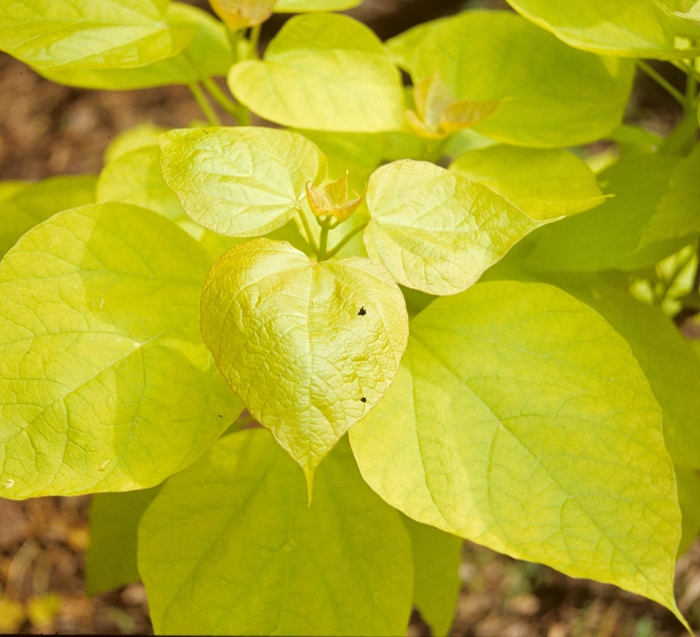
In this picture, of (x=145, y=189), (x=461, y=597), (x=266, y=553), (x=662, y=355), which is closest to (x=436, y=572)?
(x=266, y=553)

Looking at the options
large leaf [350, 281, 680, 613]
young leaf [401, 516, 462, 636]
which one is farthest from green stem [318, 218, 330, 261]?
young leaf [401, 516, 462, 636]

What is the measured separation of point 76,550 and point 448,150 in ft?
4.91

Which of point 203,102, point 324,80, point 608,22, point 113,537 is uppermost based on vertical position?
point 608,22

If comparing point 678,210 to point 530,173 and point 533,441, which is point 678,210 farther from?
point 533,441

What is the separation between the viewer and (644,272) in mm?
896

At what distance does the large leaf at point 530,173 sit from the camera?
2.47ft

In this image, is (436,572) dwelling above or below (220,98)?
below

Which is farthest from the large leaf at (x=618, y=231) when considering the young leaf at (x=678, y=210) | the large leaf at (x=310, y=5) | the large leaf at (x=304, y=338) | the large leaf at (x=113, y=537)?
the large leaf at (x=113, y=537)

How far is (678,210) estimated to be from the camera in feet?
2.27

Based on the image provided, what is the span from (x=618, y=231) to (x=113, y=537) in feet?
2.56

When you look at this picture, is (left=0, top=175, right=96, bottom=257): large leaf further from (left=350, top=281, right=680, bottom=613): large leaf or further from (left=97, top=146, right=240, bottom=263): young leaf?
(left=350, top=281, right=680, bottom=613): large leaf

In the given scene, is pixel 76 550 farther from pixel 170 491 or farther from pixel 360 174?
pixel 360 174

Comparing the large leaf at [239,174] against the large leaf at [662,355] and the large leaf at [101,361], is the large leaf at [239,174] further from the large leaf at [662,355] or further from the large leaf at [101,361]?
the large leaf at [662,355]

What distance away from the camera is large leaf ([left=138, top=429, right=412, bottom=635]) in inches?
28.1
